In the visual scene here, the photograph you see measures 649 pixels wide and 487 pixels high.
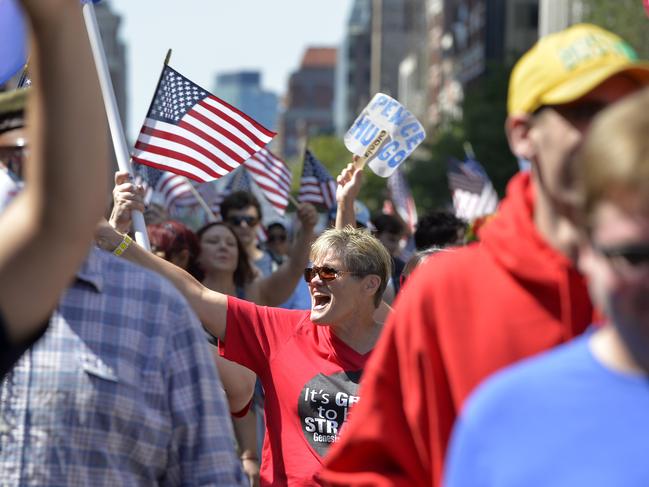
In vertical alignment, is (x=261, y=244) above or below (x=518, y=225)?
below

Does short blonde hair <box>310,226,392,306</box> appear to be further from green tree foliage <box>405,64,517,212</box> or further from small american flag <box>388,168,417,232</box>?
green tree foliage <box>405,64,517,212</box>

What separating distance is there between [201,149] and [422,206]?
4866 centimetres

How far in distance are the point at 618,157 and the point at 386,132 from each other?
737 cm

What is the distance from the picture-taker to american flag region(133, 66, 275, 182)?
848 cm

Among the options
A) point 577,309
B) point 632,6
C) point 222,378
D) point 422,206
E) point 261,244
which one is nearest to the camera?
point 577,309

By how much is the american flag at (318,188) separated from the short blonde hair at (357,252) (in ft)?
24.8

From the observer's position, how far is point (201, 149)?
8641 millimetres

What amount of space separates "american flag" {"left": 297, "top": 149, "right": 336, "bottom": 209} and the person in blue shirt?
11495 millimetres

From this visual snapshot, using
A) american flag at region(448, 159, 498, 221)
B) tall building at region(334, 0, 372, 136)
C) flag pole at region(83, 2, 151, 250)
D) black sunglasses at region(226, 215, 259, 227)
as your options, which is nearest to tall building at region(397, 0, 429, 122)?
tall building at region(334, 0, 372, 136)

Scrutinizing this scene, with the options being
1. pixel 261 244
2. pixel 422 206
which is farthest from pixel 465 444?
pixel 422 206

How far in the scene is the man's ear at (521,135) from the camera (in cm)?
304

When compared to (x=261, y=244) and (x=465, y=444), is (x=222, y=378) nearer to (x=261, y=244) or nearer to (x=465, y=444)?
(x=465, y=444)

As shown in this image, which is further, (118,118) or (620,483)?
(118,118)

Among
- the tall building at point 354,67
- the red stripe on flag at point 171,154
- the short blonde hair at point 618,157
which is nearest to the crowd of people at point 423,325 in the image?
the short blonde hair at point 618,157
